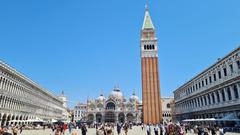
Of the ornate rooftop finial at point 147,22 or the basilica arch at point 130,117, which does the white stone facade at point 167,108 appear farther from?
the ornate rooftop finial at point 147,22

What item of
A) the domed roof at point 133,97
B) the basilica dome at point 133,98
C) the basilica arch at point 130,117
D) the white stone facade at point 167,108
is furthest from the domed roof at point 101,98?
the white stone facade at point 167,108

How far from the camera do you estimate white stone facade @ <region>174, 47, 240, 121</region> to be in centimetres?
3334

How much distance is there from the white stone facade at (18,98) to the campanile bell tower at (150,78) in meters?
30.3

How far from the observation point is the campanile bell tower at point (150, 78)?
69.6m

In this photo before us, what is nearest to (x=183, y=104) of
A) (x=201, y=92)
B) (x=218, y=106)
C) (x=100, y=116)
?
(x=201, y=92)

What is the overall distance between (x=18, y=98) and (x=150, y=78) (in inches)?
1491

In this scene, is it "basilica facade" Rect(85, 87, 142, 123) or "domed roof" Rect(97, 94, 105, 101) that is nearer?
"basilica facade" Rect(85, 87, 142, 123)

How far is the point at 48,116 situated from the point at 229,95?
199 feet

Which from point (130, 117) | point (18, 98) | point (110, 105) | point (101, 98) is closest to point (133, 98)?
point (101, 98)

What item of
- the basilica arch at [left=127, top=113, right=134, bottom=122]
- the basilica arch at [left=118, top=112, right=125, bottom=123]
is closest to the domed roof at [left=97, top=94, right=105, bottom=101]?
the basilica arch at [left=118, top=112, right=125, bottom=123]

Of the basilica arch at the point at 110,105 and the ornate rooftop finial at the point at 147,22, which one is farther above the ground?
the ornate rooftop finial at the point at 147,22

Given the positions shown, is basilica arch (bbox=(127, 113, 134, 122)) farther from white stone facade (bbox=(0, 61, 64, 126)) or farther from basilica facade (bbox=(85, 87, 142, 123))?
white stone facade (bbox=(0, 61, 64, 126))

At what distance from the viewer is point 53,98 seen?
299 feet

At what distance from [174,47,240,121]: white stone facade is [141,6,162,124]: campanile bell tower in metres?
12.3
